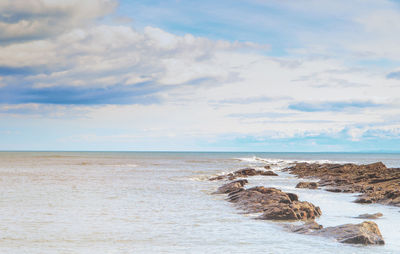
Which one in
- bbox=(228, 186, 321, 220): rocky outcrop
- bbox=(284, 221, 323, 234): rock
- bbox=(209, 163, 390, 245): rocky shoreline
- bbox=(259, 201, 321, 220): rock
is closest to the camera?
bbox=(209, 163, 390, 245): rocky shoreline

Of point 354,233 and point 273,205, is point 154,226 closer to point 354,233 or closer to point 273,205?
point 273,205

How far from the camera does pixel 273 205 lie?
771 inches

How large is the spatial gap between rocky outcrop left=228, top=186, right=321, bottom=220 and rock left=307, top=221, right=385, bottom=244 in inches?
134

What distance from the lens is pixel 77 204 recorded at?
2211cm

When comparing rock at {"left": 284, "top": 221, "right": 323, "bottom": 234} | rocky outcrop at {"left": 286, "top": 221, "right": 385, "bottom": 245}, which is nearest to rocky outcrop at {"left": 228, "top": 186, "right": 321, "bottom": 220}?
rock at {"left": 284, "top": 221, "right": 323, "bottom": 234}

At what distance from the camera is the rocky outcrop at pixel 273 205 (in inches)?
690

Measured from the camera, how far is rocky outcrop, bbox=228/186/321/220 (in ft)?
57.5

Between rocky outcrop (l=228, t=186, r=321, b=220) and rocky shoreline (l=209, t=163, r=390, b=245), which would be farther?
rocky outcrop (l=228, t=186, r=321, b=220)

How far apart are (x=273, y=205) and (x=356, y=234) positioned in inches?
267

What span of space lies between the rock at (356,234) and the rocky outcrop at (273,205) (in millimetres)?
3414

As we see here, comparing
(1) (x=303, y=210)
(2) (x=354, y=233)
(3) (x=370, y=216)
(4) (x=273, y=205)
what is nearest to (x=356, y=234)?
(2) (x=354, y=233)

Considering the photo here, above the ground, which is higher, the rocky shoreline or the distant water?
the rocky shoreline

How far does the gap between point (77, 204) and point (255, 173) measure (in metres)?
33.1

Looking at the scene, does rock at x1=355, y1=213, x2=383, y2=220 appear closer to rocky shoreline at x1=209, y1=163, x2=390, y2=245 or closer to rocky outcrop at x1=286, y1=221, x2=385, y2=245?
rocky shoreline at x1=209, y1=163, x2=390, y2=245
